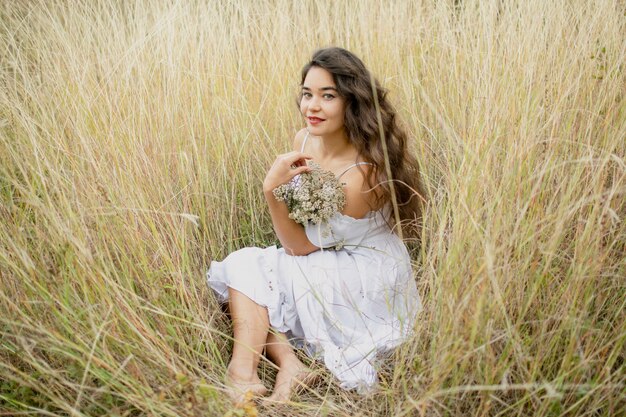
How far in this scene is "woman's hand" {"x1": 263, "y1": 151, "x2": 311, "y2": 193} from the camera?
2.77 metres

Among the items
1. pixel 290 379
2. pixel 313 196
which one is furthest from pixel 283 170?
pixel 290 379

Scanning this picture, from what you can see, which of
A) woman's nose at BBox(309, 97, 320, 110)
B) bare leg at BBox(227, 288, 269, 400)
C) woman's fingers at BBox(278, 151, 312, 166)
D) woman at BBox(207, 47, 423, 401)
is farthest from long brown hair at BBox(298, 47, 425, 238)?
bare leg at BBox(227, 288, 269, 400)

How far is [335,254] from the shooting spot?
292 cm

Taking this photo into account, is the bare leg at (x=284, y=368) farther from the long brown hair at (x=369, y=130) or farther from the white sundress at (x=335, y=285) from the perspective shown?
the long brown hair at (x=369, y=130)

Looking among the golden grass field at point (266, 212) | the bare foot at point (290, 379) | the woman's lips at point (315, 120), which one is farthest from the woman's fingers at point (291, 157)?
the bare foot at point (290, 379)

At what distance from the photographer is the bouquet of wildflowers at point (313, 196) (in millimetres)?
2824

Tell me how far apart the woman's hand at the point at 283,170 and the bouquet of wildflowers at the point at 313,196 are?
0.04 metres

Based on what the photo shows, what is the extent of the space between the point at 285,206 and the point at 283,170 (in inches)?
7.3

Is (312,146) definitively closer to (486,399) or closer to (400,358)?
(400,358)

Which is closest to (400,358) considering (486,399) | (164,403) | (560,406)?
(486,399)

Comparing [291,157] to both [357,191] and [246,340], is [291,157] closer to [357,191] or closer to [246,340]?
[357,191]

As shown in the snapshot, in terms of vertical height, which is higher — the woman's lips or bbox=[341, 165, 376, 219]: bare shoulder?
the woman's lips

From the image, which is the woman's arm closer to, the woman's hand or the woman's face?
the woman's hand

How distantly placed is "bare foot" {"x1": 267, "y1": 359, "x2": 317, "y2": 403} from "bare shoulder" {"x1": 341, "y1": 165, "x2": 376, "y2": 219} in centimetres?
74
